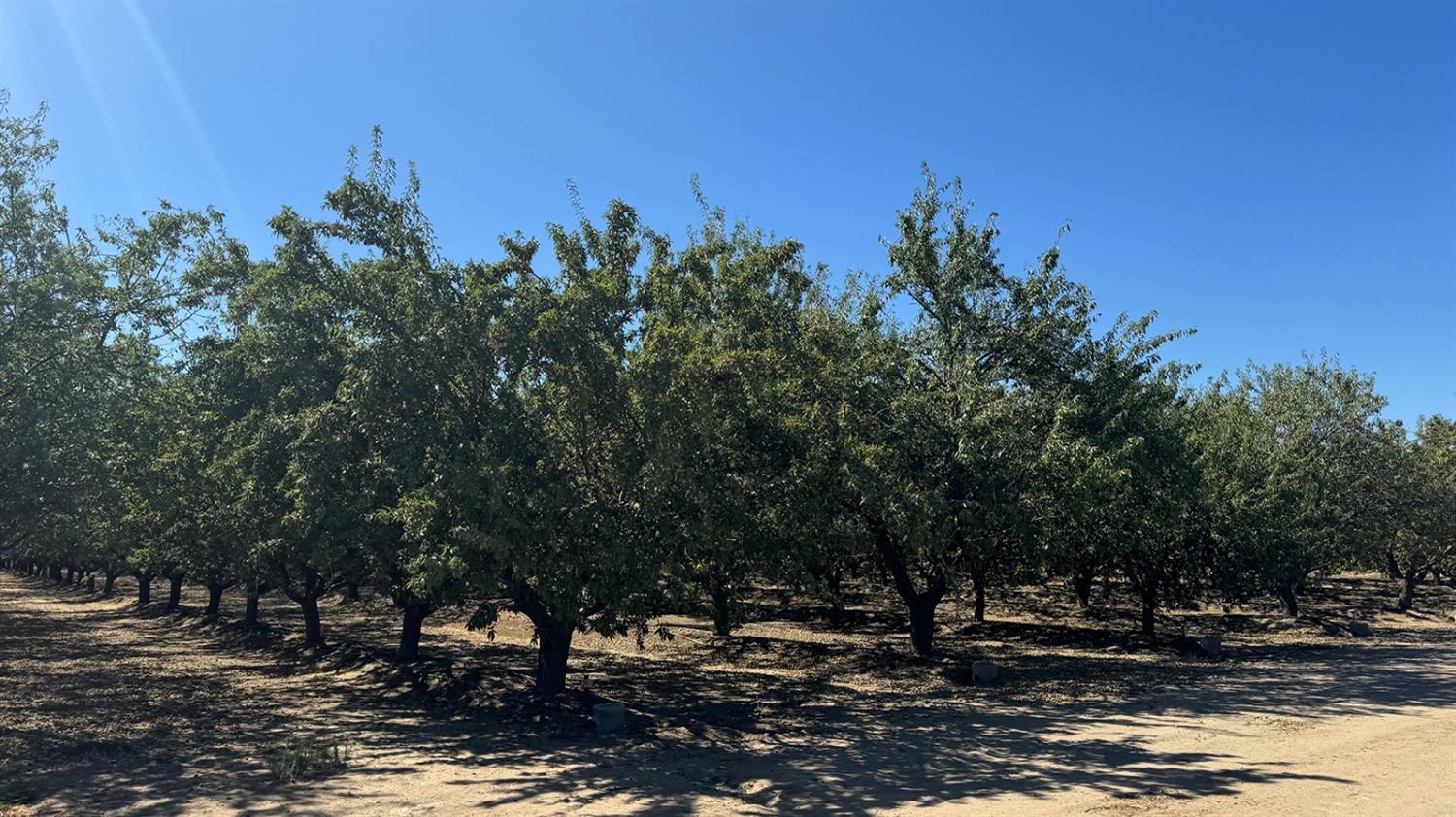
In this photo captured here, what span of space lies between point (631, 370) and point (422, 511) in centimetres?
379

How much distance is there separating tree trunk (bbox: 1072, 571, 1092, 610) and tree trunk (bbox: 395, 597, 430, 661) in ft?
66.9

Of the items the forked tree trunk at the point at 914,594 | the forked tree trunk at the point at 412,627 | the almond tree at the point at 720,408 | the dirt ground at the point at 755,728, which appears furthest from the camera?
the forked tree trunk at the point at 412,627

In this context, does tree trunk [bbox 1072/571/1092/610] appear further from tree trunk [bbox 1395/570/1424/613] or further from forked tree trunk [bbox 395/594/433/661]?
forked tree trunk [bbox 395/594/433/661]

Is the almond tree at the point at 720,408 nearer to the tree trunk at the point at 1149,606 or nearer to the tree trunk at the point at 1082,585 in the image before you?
the tree trunk at the point at 1082,585

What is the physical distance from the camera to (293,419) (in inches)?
536

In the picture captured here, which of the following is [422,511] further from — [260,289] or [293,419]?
[260,289]

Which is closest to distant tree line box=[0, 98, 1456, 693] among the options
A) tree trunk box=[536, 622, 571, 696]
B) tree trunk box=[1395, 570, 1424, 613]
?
tree trunk box=[536, 622, 571, 696]

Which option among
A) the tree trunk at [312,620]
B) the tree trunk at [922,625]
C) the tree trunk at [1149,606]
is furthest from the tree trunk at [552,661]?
the tree trunk at [1149,606]

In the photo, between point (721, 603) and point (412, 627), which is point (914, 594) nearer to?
point (721, 603)

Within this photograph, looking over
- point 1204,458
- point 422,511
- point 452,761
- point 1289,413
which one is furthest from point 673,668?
point 1289,413

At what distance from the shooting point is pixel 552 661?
14.8 m

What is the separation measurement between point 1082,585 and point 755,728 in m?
20.4

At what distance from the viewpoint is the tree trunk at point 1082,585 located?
25997 millimetres

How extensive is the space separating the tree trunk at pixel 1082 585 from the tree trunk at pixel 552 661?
59.2 ft
